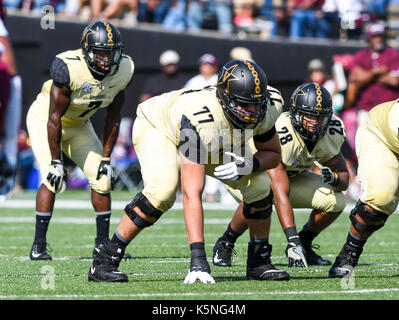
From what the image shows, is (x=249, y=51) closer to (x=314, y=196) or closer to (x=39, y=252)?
(x=314, y=196)

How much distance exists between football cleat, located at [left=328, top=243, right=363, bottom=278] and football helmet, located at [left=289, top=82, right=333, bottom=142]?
106 cm

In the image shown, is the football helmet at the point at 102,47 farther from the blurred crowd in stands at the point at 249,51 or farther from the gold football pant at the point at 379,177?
the blurred crowd in stands at the point at 249,51

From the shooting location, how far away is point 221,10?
50.0 ft

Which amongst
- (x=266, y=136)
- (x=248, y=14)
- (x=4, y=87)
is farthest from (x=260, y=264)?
(x=248, y=14)

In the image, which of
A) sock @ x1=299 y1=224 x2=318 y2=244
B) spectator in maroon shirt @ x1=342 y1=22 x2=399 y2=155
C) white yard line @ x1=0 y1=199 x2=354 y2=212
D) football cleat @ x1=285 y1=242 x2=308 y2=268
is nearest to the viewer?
football cleat @ x1=285 y1=242 x2=308 y2=268

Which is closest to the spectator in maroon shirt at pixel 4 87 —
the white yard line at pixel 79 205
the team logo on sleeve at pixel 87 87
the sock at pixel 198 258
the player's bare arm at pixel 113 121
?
the white yard line at pixel 79 205

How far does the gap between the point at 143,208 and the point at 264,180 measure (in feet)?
2.59

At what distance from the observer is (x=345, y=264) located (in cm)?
545

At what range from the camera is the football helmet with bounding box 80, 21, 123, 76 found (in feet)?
21.4

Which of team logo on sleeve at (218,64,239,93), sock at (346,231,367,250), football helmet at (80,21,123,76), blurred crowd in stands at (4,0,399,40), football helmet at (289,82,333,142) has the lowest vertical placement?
sock at (346,231,367,250)

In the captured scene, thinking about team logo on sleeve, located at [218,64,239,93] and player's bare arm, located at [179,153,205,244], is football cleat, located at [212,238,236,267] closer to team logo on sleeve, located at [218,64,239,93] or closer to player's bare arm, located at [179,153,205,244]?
player's bare arm, located at [179,153,205,244]

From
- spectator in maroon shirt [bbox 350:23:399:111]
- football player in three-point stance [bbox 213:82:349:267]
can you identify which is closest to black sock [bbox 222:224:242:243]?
football player in three-point stance [bbox 213:82:349:267]
